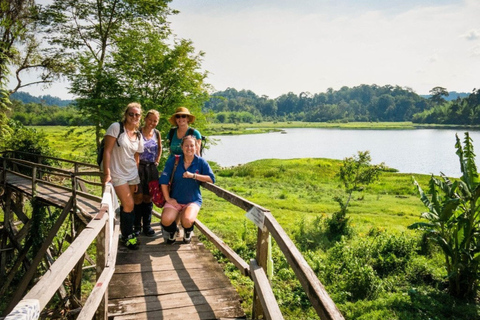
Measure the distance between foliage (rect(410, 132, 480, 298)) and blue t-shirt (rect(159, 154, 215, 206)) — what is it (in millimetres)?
4958

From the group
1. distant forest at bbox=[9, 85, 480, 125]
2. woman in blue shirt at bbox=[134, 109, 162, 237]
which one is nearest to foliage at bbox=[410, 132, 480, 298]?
woman in blue shirt at bbox=[134, 109, 162, 237]

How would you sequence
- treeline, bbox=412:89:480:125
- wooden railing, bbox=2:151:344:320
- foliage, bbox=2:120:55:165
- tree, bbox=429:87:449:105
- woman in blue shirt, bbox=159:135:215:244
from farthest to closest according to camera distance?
tree, bbox=429:87:449:105
treeline, bbox=412:89:480:125
foliage, bbox=2:120:55:165
woman in blue shirt, bbox=159:135:215:244
wooden railing, bbox=2:151:344:320

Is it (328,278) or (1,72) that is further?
(1,72)

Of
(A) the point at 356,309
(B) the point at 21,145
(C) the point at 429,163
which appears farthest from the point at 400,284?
(C) the point at 429,163

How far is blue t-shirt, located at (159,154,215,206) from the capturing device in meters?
5.10

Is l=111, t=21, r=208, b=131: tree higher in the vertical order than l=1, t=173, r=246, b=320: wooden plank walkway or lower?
higher

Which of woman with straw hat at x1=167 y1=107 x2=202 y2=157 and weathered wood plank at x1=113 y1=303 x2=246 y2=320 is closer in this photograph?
weathered wood plank at x1=113 y1=303 x2=246 y2=320

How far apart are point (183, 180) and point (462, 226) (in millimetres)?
6034

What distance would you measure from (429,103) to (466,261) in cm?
18381

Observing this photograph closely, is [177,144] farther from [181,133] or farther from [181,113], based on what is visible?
[181,113]

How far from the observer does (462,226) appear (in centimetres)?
704

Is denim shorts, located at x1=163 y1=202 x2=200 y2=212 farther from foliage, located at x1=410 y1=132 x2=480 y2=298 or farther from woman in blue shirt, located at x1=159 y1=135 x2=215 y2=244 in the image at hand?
foliage, located at x1=410 y1=132 x2=480 y2=298

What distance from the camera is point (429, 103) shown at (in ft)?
540

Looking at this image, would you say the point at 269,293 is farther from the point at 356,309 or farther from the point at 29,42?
the point at 29,42
